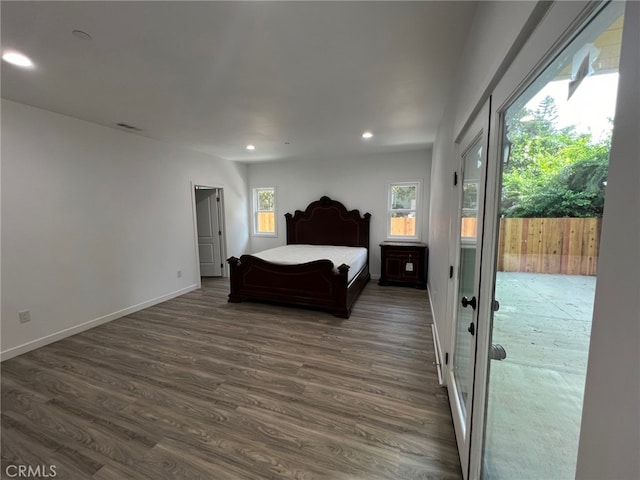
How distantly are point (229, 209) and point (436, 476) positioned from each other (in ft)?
17.3

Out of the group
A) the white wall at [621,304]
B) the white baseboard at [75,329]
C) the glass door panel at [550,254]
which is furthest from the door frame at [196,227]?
the white wall at [621,304]

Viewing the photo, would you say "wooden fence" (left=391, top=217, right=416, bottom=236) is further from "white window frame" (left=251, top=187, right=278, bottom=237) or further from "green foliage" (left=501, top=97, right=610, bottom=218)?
"green foliage" (left=501, top=97, right=610, bottom=218)

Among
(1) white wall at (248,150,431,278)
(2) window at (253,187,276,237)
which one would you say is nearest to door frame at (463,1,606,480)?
(1) white wall at (248,150,431,278)

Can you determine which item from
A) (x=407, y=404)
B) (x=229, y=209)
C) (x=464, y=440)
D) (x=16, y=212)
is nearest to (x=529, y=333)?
(x=464, y=440)

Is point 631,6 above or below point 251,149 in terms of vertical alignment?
below

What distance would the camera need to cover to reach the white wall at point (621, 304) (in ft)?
1.22

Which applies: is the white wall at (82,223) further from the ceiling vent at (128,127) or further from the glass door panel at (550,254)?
the glass door panel at (550,254)

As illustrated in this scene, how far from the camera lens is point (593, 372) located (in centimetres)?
48

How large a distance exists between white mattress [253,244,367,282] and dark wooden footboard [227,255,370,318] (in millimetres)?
132

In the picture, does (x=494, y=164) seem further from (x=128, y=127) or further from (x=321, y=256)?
(x=128, y=127)

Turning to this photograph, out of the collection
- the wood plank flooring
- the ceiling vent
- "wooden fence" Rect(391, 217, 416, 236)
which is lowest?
the wood plank flooring

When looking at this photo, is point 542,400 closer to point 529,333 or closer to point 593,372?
point 529,333

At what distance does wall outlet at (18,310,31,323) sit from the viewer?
2.67 m

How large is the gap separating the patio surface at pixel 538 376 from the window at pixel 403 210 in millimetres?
4217
